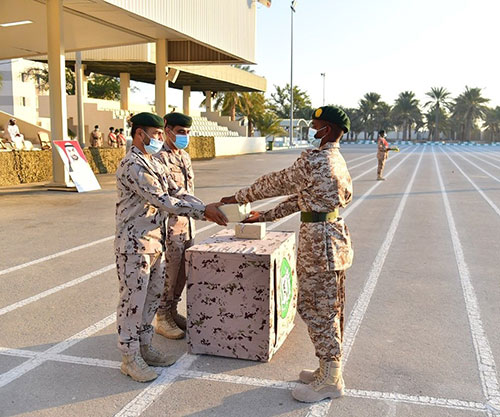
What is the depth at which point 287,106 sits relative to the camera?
274 feet

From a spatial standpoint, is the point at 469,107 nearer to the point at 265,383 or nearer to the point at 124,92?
the point at 124,92

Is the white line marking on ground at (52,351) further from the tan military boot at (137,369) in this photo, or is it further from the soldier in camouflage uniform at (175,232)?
the tan military boot at (137,369)

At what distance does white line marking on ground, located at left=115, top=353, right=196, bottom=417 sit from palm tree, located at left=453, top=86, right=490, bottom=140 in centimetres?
10504

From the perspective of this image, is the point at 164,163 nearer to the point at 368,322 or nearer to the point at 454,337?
the point at 368,322

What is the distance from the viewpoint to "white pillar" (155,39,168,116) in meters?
21.7

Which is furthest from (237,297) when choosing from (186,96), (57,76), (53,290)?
(186,96)

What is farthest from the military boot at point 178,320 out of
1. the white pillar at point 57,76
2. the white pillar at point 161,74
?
A: the white pillar at point 161,74

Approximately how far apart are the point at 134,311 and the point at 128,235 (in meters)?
0.58

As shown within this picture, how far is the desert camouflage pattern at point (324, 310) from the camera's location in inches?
142

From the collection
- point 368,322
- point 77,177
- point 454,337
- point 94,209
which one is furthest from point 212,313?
point 77,177

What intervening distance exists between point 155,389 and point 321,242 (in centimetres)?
162

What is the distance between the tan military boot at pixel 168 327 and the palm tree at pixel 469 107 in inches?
4116

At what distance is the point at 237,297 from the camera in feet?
13.4

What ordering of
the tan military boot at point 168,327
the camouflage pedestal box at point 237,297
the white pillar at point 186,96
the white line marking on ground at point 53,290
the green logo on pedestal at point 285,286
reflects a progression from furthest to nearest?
the white pillar at point 186,96, the white line marking on ground at point 53,290, the tan military boot at point 168,327, the green logo on pedestal at point 285,286, the camouflage pedestal box at point 237,297
